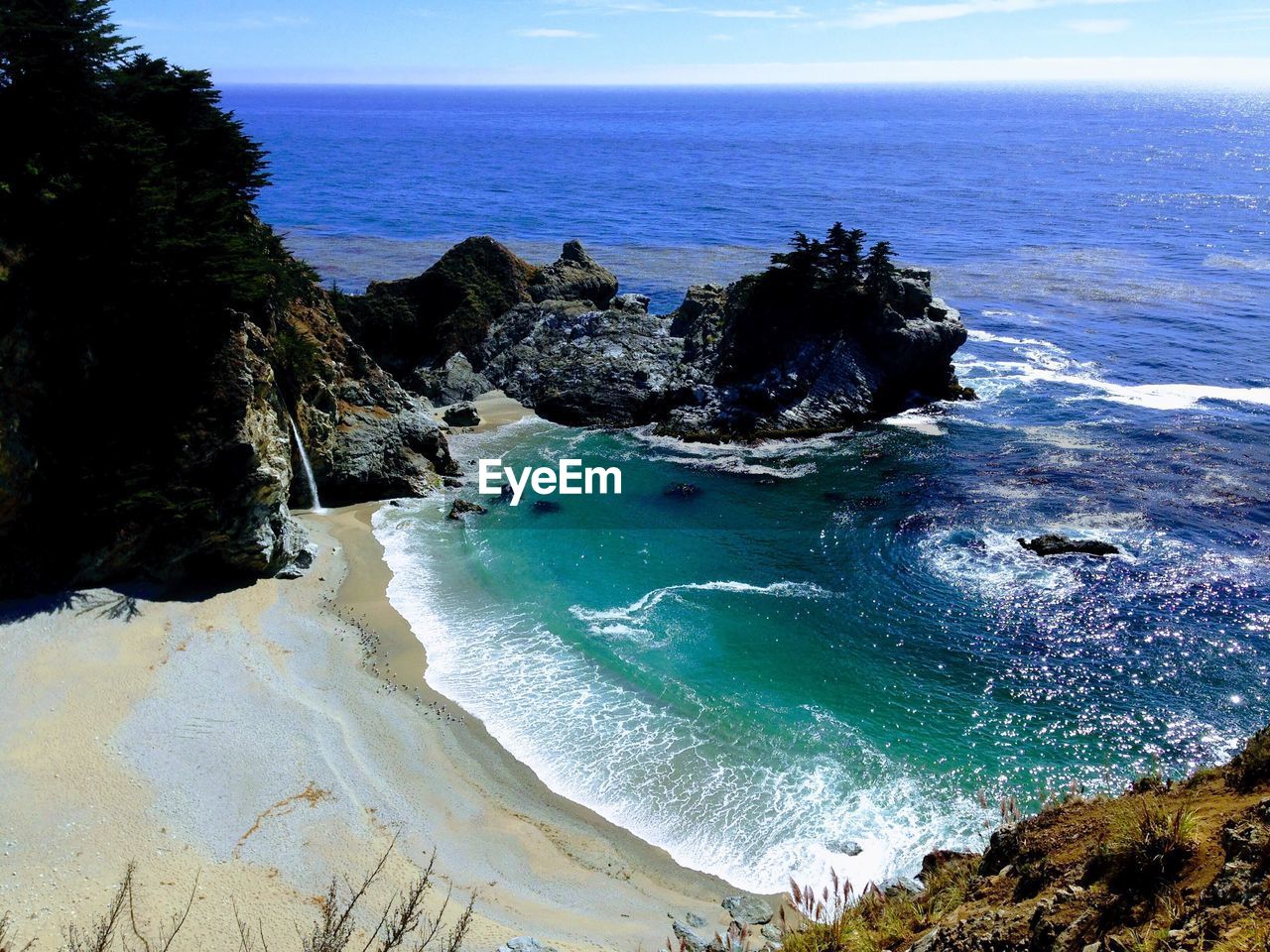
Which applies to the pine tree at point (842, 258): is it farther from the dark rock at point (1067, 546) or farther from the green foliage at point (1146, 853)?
the green foliage at point (1146, 853)

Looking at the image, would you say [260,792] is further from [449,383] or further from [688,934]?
[449,383]

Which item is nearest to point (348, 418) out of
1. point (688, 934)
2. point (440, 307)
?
point (440, 307)

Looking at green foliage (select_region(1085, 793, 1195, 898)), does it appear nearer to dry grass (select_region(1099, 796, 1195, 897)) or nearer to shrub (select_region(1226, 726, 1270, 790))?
dry grass (select_region(1099, 796, 1195, 897))

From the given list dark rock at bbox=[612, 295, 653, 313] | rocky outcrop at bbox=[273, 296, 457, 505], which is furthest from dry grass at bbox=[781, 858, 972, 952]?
dark rock at bbox=[612, 295, 653, 313]

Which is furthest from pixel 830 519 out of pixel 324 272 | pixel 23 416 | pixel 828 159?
pixel 828 159

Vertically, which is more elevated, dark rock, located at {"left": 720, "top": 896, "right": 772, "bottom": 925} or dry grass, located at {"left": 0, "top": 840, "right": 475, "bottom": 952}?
dry grass, located at {"left": 0, "top": 840, "right": 475, "bottom": 952}

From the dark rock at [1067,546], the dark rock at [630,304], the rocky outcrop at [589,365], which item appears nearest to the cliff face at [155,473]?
the rocky outcrop at [589,365]
